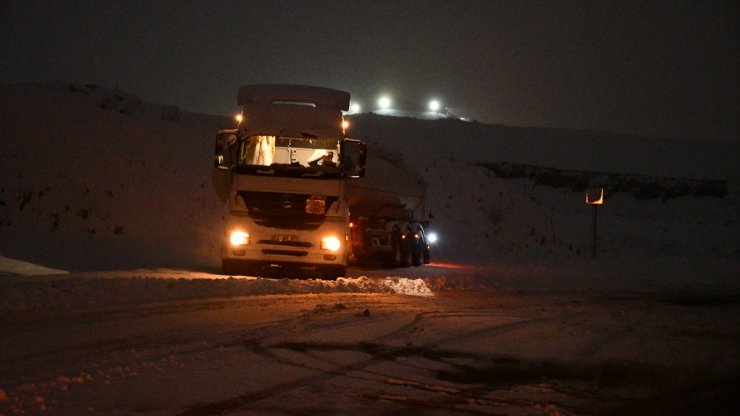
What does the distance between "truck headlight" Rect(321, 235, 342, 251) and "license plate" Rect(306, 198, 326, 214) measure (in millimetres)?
609

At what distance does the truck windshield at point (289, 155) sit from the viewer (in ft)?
69.0

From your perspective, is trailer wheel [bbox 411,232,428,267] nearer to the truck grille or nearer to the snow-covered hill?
the snow-covered hill

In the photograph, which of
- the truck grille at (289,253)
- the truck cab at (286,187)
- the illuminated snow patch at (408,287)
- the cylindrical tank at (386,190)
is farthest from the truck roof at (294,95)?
the illuminated snow patch at (408,287)

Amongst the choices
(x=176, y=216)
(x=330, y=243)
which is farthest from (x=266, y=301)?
(x=176, y=216)

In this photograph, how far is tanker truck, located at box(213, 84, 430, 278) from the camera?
823 inches

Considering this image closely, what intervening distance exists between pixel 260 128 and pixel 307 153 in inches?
46.7

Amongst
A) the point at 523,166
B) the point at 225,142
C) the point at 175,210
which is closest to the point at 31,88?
the point at 175,210

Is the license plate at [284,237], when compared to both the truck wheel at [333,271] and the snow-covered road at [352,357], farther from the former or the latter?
the snow-covered road at [352,357]

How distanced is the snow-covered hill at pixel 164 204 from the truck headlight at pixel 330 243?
5.98 metres

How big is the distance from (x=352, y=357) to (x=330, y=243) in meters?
10.6

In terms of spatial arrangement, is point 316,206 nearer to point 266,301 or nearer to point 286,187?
point 286,187

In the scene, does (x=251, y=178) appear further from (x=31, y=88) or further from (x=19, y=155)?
(x=31, y=88)

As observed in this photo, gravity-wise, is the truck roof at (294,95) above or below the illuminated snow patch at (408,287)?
above

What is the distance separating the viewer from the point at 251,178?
826 inches
